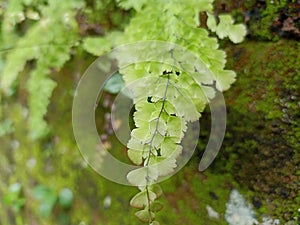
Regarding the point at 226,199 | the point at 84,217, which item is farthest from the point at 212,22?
the point at 84,217

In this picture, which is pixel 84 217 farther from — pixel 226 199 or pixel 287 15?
pixel 287 15

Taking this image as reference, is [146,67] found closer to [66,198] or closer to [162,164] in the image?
[162,164]

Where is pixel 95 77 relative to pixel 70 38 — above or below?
below

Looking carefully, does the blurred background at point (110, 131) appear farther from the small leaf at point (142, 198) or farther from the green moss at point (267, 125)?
the small leaf at point (142, 198)

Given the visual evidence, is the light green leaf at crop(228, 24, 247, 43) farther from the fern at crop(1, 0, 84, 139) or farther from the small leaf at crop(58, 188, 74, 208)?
the small leaf at crop(58, 188, 74, 208)

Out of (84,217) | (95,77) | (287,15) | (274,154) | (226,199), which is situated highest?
(287,15)

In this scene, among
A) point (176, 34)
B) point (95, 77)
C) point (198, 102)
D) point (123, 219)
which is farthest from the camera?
point (95, 77)

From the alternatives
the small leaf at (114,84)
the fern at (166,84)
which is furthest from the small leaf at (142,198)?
the small leaf at (114,84)
